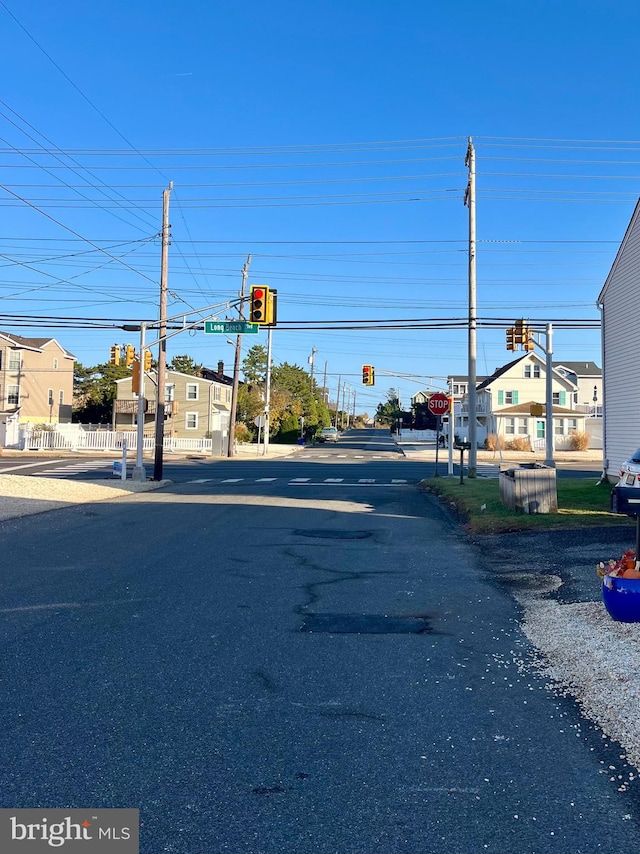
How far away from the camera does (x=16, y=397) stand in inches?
2643

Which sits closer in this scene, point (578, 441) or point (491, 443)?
point (578, 441)

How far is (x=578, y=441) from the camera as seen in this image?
61.6m

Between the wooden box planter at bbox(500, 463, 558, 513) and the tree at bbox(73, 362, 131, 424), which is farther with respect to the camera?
the tree at bbox(73, 362, 131, 424)

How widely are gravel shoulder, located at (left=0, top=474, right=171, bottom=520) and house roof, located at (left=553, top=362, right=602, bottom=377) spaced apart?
Answer: 221 feet

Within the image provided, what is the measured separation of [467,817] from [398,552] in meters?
8.96

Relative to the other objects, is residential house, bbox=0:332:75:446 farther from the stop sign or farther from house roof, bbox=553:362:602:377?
house roof, bbox=553:362:602:377

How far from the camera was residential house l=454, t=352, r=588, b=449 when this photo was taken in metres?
67.1

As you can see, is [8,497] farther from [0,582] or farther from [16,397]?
[16,397]

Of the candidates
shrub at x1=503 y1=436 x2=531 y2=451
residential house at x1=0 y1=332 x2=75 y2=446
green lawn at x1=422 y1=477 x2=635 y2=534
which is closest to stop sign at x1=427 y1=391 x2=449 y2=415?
green lawn at x1=422 y1=477 x2=635 y2=534

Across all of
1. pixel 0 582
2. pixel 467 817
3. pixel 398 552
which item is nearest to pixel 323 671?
pixel 467 817

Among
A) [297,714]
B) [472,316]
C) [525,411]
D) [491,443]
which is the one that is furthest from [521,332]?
[525,411]

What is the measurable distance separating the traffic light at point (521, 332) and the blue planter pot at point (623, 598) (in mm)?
24320

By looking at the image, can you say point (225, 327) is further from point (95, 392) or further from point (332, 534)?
point (95, 392)

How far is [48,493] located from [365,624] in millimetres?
17303
